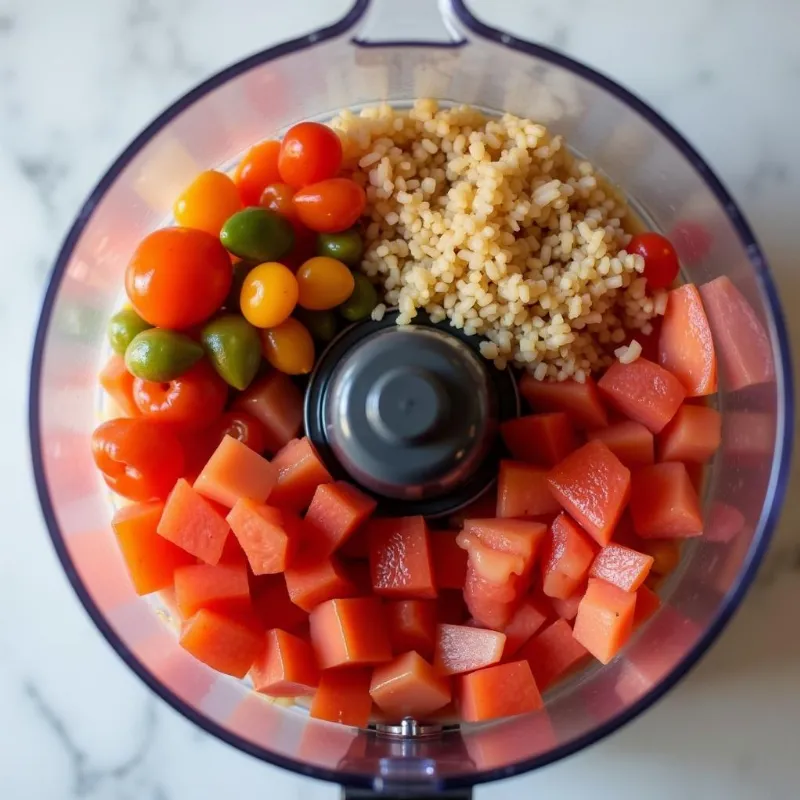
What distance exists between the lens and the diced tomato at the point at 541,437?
38.4 inches

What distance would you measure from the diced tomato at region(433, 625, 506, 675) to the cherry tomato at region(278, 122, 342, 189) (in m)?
0.49

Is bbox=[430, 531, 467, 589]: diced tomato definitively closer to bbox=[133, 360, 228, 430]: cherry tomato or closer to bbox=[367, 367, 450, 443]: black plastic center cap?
bbox=[367, 367, 450, 443]: black plastic center cap

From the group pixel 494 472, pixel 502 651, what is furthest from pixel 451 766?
pixel 494 472

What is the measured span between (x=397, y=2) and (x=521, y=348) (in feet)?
1.24

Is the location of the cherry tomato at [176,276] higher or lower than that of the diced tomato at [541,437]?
higher

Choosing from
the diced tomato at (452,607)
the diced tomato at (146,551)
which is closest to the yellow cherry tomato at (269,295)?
the diced tomato at (146,551)

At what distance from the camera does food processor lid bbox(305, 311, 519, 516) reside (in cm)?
92

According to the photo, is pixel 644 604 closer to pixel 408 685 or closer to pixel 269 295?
pixel 408 685

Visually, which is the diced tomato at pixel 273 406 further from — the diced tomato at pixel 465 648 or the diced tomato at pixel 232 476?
the diced tomato at pixel 465 648

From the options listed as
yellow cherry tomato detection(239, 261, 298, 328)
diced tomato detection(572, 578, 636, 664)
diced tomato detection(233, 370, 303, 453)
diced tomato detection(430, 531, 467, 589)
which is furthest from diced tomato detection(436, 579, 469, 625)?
yellow cherry tomato detection(239, 261, 298, 328)

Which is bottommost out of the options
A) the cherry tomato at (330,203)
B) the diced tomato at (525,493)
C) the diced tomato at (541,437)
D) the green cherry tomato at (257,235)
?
the diced tomato at (525,493)

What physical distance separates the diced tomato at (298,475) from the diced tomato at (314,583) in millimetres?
70

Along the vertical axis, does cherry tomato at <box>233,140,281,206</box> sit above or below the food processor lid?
above

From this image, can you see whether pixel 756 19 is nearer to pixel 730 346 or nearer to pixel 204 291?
pixel 730 346
